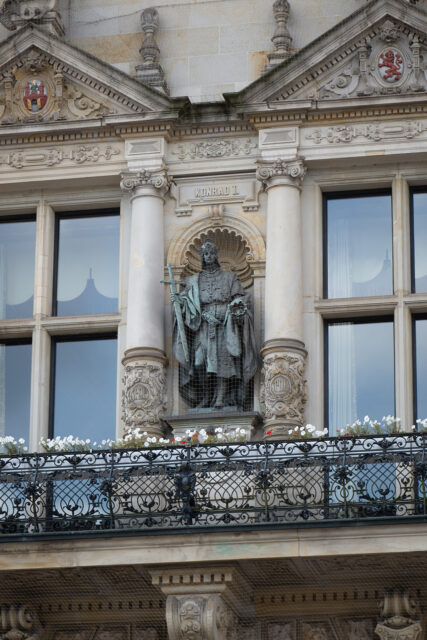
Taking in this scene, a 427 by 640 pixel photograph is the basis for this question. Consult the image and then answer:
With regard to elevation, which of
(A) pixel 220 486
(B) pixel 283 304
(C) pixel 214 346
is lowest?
(A) pixel 220 486

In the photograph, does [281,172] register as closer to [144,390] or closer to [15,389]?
[144,390]

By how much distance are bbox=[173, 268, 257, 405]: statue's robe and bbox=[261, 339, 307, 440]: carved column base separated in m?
0.24

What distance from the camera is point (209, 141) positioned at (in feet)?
69.8

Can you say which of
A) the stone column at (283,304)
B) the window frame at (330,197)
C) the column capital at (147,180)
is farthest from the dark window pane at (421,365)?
the column capital at (147,180)

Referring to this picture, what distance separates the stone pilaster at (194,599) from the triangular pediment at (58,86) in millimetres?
5605

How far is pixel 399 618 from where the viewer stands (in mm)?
18234

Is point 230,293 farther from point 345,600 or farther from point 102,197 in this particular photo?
point 345,600

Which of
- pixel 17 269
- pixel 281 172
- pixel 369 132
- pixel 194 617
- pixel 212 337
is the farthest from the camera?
pixel 17 269

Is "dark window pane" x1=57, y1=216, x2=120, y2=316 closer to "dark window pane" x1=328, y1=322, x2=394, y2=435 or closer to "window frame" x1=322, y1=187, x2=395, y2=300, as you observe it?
"window frame" x1=322, y1=187, x2=395, y2=300

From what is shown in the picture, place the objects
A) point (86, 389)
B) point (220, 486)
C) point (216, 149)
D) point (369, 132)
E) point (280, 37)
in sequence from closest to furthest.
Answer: point (220, 486) < point (369, 132) < point (86, 389) < point (216, 149) < point (280, 37)

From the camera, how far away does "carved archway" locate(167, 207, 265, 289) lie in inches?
819

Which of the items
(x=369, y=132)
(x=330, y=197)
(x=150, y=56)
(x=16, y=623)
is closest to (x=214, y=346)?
(x=330, y=197)

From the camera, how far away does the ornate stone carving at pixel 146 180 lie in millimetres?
20972

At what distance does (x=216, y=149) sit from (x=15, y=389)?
11.0 ft
